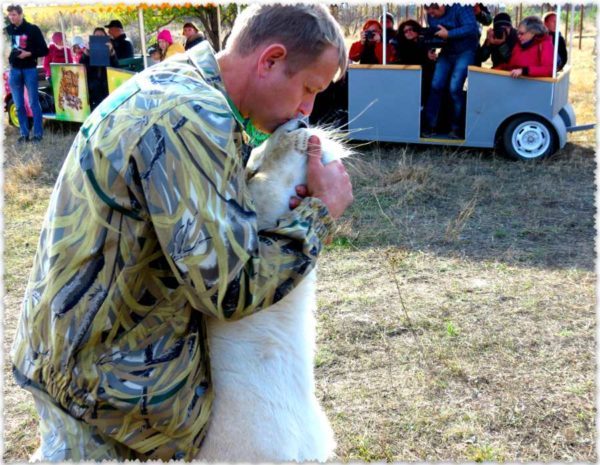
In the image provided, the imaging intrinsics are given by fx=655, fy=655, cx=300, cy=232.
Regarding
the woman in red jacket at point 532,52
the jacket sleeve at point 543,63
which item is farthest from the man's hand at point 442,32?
the jacket sleeve at point 543,63

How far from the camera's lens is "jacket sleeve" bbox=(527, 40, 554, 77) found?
7895 millimetres

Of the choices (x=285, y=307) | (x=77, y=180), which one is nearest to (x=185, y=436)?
(x=285, y=307)

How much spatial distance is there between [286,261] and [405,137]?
26.0 feet

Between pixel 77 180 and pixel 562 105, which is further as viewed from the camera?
pixel 562 105

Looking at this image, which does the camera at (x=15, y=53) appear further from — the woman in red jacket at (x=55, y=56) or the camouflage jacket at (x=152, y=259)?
the camouflage jacket at (x=152, y=259)

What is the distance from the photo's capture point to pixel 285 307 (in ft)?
5.65

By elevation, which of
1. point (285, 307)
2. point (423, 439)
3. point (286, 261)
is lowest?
point (423, 439)

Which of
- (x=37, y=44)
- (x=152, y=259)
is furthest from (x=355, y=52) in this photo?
(x=152, y=259)

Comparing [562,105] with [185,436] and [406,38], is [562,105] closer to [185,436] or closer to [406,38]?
[406,38]

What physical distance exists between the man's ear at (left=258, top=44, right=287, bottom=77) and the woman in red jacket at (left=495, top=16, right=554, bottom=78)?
286 inches

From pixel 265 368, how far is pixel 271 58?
76 centimetres

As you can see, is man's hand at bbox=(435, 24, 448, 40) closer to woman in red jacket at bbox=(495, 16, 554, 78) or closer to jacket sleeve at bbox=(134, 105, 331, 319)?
woman in red jacket at bbox=(495, 16, 554, 78)

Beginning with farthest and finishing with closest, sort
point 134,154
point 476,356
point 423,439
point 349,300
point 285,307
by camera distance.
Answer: point 349,300, point 476,356, point 423,439, point 285,307, point 134,154

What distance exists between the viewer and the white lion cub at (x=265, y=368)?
1625 mm
